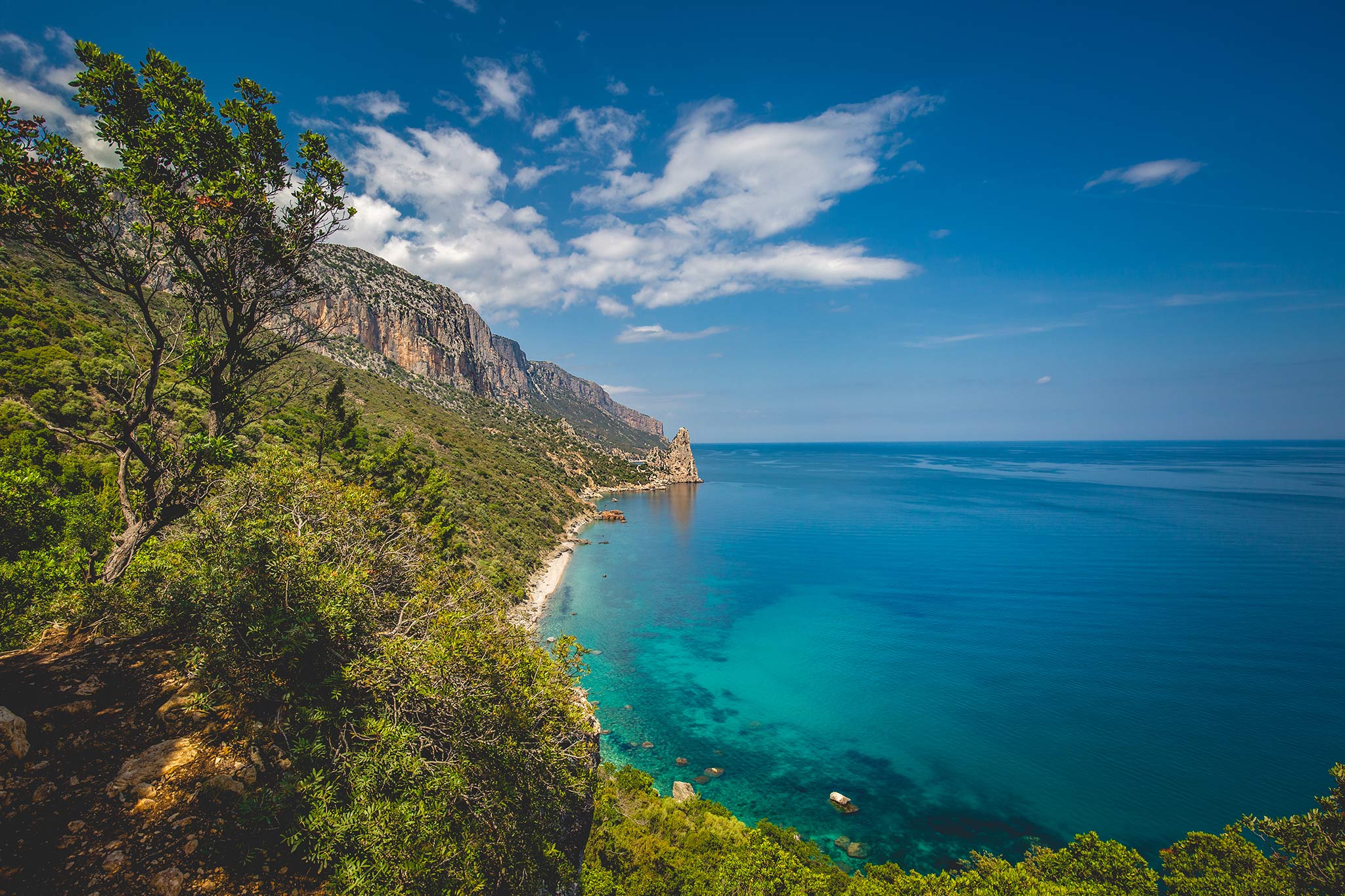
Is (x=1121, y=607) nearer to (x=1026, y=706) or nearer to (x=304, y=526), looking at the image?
(x=1026, y=706)

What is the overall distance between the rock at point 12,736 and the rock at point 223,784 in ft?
6.64

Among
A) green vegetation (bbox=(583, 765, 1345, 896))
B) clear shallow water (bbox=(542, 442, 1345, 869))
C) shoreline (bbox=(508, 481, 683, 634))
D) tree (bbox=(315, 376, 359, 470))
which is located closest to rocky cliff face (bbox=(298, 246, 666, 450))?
shoreline (bbox=(508, 481, 683, 634))

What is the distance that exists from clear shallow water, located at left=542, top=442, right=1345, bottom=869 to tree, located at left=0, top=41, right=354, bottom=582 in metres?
27.3

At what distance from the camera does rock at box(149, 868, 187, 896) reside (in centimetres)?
561

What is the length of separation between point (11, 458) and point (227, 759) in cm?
2088

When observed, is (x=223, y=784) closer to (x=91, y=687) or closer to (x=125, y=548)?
(x=91, y=687)

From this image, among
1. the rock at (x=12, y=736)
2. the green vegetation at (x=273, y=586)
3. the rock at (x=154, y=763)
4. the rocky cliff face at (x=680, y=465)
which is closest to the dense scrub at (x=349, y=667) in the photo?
the green vegetation at (x=273, y=586)

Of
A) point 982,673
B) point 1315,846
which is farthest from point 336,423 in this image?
point 1315,846

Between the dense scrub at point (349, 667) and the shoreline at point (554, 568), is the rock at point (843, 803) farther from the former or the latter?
the dense scrub at point (349, 667)

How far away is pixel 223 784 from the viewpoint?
22.5ft

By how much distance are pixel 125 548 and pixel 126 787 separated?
5499 millimetres

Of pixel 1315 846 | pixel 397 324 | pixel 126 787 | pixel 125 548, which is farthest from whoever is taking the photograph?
pixel 397 324

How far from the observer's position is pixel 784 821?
25.2m

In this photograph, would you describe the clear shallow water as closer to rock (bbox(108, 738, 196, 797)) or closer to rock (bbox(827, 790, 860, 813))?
rock (bbox(827, 790, 860, 813))
